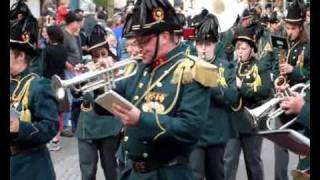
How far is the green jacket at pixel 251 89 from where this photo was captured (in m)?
7.75

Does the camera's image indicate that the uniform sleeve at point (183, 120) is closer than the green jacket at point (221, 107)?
Yes

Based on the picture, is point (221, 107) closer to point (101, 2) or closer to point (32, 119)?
point (32, 119)

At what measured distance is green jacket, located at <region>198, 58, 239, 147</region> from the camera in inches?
284

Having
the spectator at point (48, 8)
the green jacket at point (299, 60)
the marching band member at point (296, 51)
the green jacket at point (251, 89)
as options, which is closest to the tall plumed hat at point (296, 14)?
the marching band member at point (296, 51)

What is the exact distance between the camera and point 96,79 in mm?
5074

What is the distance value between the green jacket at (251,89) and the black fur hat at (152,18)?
9.18 ft

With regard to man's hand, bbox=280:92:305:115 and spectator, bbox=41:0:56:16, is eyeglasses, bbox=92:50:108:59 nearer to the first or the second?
man's hand, bbox=280:92:305:115

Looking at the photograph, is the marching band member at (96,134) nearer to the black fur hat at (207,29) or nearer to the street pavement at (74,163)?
the black fur hat at (207,29)

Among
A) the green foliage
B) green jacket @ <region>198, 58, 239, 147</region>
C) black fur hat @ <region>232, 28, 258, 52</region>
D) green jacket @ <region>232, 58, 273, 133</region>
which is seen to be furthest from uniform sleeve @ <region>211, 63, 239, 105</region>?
the green foliage

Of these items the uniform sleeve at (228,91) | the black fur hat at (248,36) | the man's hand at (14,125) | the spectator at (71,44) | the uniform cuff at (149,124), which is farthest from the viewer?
the spectator at (71,44)

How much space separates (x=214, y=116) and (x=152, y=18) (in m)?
2.56

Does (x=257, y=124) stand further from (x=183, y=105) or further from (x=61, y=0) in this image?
(x=61, y=0)

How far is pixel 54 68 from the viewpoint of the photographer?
1138cm

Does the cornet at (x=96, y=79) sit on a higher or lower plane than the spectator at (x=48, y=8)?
lower
